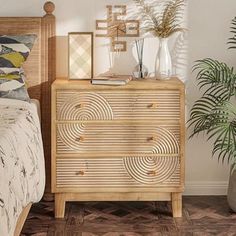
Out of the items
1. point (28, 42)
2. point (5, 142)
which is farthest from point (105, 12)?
point (5, 142)

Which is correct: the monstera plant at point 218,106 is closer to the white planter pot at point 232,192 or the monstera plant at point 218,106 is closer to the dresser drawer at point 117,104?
the white planter pot at point 232,192

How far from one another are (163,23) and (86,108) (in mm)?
746

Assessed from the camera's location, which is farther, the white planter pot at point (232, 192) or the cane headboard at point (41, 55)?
the cane headboard at point (41, 55)

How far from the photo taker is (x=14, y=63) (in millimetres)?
3848

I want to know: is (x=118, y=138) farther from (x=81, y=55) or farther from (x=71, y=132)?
(x=81, y=55)

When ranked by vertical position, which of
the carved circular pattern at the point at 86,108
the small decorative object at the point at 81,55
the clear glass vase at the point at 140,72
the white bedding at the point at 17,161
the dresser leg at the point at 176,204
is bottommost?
the dresser leg at the point at 176,204

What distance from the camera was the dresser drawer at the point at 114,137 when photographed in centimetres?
378

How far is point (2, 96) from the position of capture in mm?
3717

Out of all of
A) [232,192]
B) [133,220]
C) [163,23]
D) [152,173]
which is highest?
[163,23]

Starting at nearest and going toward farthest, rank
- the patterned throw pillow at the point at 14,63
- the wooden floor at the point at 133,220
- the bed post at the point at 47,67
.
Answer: the wooden floor at the point at 133,220, the patterned throw pillow at the point at 14,63, the bed post at the point at 47,67

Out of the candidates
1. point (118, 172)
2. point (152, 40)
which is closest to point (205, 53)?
point (152, 40)

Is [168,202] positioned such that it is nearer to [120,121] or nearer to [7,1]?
[120,121]

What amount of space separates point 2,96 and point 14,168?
39.5 inches

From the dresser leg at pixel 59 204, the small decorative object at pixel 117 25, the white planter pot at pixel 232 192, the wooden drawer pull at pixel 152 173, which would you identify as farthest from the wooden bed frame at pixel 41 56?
the white planter pot at pixel 232 192
